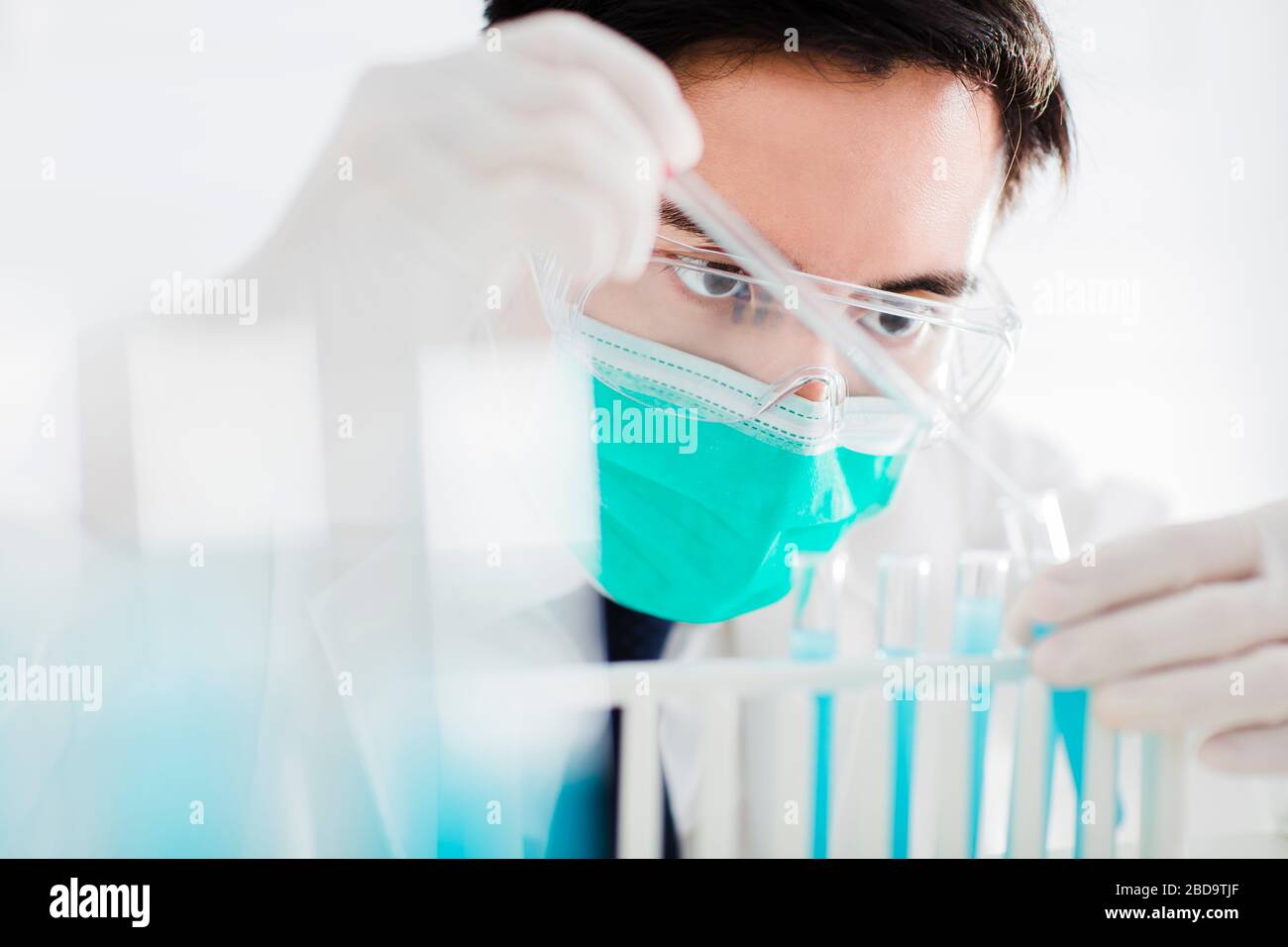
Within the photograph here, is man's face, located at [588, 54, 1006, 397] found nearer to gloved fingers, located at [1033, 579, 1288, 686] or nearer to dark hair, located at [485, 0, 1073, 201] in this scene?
dark hair, located at [485, 0, 1073, 201]

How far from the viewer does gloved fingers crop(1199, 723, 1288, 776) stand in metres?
0.74

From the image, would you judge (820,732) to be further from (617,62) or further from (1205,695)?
(617,62)

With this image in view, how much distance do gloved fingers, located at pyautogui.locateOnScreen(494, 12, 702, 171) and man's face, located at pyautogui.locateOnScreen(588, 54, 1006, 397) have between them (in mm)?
85

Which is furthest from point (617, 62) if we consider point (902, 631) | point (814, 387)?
point (902, 631)

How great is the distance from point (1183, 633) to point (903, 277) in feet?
1.21

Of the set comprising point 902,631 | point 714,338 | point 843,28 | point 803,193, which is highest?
point 843,28

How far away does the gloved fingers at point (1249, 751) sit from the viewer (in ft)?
2.41

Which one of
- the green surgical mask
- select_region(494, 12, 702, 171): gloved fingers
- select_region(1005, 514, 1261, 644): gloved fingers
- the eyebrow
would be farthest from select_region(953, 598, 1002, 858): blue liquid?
select_region(494, 12, 702, 171): gloved fingers

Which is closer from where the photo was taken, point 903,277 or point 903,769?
point 903,769

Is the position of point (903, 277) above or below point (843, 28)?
below

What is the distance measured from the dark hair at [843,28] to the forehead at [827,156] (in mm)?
17

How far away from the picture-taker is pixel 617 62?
703 millimetres
